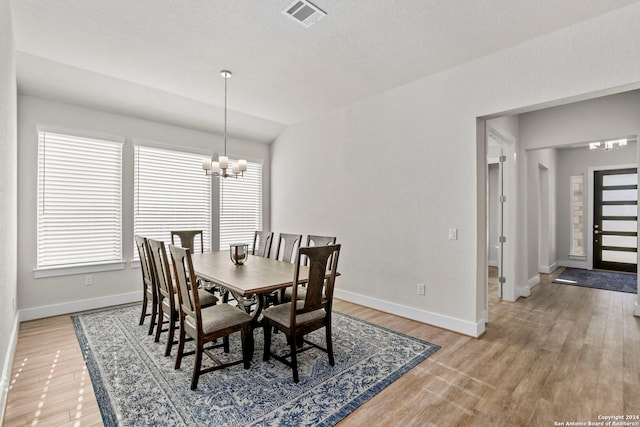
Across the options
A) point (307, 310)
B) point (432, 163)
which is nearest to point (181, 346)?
point (307, 310)

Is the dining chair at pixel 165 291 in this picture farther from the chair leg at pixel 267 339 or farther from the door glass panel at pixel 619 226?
the door glass panel at pixel 619 226

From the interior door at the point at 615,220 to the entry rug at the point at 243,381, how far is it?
257 inches

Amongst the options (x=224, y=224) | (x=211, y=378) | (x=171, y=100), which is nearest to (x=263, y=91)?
(x=171, y=100)

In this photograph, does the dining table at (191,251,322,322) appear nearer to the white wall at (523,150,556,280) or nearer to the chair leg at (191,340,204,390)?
the chair leg at (191,340,204,390)

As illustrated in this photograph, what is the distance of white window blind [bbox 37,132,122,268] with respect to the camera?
380cm

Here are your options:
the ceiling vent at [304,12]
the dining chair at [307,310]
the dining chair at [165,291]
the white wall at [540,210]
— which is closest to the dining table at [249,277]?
the dining chair at [307,310]

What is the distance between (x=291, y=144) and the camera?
18.6 feet

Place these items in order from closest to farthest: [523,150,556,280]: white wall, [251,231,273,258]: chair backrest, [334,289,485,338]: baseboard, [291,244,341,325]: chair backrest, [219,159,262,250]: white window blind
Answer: [291,244,341,325]: chair backrest → [334,289,485,338]: baseboard → [251,231,273,258]: chair backrest → [523,150,556,280]: white wall → [219,159,262,250]: white window blind

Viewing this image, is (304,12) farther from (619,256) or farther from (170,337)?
(619,256)

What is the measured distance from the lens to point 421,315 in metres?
3.75

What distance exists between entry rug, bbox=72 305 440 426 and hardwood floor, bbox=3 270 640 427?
12cm

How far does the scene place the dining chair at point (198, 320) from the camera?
7.47ft

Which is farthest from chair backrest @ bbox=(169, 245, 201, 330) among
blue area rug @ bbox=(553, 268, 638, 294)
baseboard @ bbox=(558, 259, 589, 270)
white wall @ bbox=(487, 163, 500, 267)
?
baseboard @ bbox=(558, 259, 589, 270)

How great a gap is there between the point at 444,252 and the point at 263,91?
3097 millimetres
